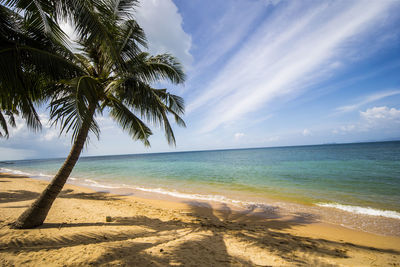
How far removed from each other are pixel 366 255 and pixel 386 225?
2.80 m

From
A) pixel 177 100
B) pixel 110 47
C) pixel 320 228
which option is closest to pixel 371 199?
pixel 320 228

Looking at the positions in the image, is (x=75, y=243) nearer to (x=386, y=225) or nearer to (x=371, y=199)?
(x=386, y=225)

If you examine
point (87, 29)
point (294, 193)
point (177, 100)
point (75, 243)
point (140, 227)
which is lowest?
point (294, 193)

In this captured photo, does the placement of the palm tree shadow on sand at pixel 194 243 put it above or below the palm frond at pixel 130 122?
below

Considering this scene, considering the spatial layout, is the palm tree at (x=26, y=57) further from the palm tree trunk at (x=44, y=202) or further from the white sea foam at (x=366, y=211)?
the white sea foam at (x=366, y=211)

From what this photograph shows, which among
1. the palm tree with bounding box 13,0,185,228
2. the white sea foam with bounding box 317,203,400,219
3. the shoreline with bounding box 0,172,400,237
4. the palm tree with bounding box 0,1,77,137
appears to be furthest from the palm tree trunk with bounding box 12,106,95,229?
the white sea foam with bounding box 317,203,400,219

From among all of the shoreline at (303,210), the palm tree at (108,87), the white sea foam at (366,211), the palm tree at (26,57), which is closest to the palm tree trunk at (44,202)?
the palm tree at (108,87)

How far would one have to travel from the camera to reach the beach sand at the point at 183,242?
109 inches

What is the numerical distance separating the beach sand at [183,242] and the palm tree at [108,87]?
3.31 ft

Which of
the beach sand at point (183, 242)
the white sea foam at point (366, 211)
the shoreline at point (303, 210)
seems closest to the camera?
the beach sand at point (183, 242)

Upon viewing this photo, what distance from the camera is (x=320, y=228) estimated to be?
4910 mm

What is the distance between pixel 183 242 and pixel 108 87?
13.6 ft

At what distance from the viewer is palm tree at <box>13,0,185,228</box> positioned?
120 inches

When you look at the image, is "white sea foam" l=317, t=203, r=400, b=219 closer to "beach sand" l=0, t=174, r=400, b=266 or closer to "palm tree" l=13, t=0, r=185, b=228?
"beach sand" l=0, t=174, r=400, b=266
